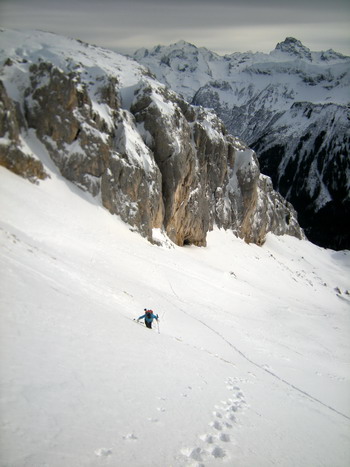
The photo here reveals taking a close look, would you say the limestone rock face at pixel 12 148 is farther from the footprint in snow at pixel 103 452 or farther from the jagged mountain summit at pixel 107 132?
the footprint in snow at pixel 103 452

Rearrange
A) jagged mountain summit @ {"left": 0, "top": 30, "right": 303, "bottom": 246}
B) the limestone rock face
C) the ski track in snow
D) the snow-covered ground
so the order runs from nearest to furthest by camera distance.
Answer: the snow-covered ground < the ski track in snow < the limestone rock face < jagged mountain summit @ {"left": 0, "top": 30, "right": 303, "bottom": 246}

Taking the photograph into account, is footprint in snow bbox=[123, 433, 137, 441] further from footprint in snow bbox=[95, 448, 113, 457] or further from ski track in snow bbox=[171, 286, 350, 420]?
ski track in snow bbox=[171, 286, 350, 420]

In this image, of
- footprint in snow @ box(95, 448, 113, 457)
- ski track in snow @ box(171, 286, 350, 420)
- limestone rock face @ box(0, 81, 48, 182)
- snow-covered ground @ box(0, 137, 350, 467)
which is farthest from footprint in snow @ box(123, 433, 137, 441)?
limestone rock face @ box(0, 81, 48, 182)

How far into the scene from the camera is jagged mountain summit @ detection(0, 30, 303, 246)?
32875mm

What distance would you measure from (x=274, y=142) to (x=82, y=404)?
675 feet

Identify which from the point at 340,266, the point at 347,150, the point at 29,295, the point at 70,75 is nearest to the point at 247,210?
the point at 340,266

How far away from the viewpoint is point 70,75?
34844 millimetres

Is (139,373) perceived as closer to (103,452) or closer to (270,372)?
(103,452)

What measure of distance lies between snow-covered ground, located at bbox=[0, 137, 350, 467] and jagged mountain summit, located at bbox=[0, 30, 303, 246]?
761cm

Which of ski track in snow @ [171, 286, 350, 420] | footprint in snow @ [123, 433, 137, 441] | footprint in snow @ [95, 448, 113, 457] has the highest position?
footprint in snow @ [95, 448, 113, 457]

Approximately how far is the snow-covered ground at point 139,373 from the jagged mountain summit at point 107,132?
25.0 ft

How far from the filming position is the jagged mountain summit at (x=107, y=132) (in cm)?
3288

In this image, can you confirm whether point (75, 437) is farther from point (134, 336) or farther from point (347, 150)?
point (347, 150)

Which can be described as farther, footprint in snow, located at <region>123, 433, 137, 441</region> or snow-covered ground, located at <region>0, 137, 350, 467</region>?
footprint in snow, located at <region>123, 433, 137, 441</region>
